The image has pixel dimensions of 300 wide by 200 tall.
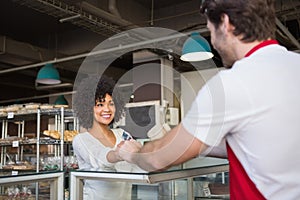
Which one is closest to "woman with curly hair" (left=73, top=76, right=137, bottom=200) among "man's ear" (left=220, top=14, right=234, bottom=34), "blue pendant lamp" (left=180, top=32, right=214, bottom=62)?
"man's ear" (left=220, top=14, right=234, bottom=34)

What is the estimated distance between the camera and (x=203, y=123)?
0.80 metres

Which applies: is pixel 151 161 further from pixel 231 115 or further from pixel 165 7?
pixel 165 7

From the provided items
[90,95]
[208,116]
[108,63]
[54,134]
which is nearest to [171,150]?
[208,116]

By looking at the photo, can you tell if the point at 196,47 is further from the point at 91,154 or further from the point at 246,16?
the point at 246,16

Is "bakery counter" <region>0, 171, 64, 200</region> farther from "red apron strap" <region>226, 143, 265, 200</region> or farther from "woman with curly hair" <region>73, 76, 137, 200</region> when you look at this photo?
"red apron strap" <region>226, 143, 265, 200</region>

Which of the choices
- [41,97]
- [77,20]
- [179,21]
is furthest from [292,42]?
[41,97]

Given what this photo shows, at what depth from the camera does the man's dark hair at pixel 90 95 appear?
1932 mm

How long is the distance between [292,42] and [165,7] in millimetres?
1892

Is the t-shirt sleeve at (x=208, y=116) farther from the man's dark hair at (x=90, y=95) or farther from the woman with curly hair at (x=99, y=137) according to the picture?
the man's dark hair at (x=90, y=95)

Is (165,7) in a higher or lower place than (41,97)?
higher

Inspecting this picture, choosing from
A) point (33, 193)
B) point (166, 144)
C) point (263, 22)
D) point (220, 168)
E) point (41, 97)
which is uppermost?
point (41, 97)

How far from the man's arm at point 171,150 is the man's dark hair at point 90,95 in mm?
1009

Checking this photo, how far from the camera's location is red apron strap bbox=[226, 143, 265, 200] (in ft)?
2.72

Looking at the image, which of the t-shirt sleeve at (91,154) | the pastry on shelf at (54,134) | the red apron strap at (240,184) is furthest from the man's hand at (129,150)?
the pastry on shelf at (54,134)
